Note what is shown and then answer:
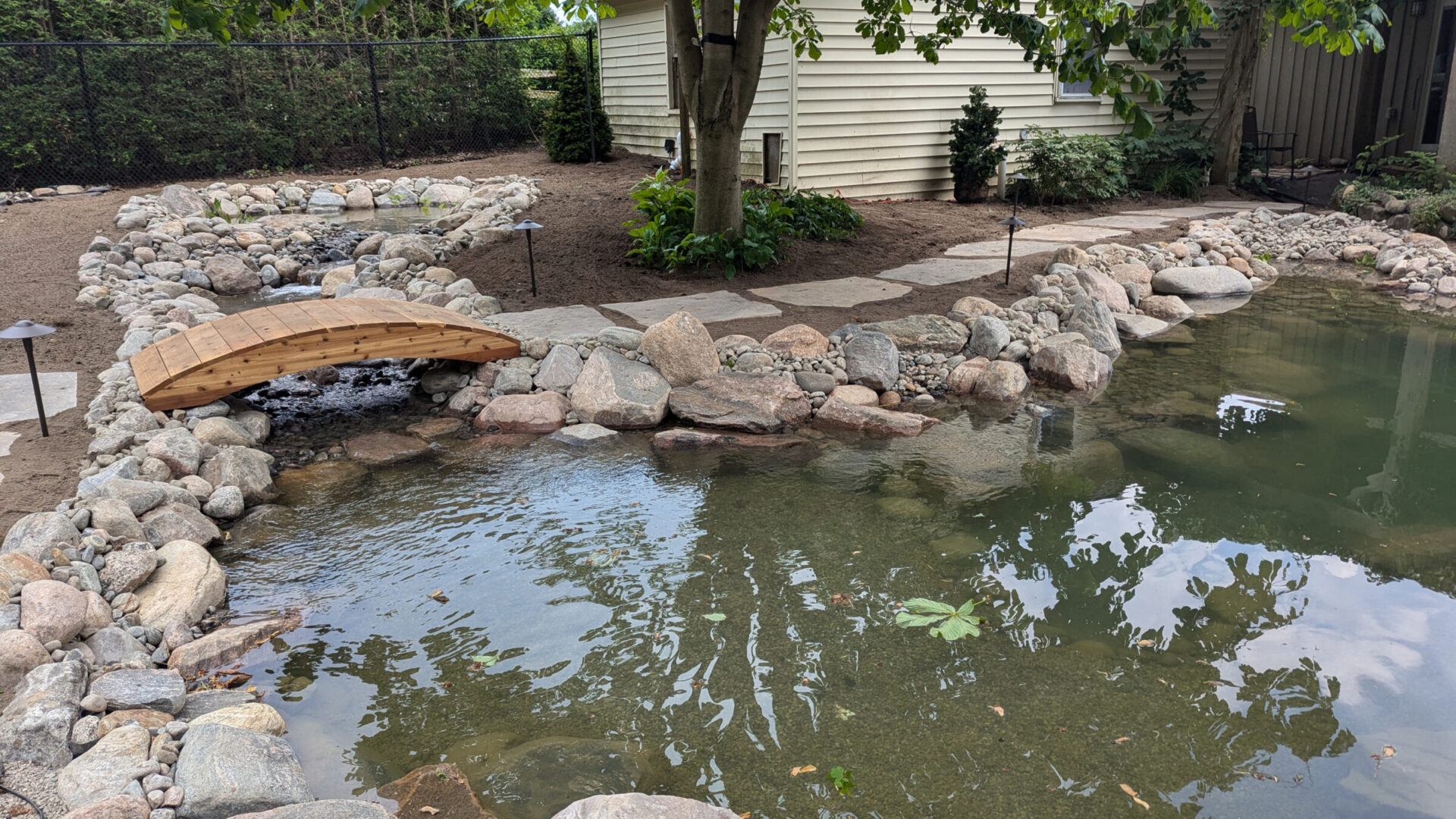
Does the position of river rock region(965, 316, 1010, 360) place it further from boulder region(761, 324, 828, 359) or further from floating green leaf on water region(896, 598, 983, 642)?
floating green leaf on water region(896, 598, 983, 642)

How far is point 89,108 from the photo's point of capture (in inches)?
480

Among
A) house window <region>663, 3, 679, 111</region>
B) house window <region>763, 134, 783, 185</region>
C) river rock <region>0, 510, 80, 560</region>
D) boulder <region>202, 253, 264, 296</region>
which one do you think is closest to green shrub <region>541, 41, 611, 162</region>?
house window <region>663, 3, 679, 111</region>

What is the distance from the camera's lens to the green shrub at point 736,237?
25.0 feet

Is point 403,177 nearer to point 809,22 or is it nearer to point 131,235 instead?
point 131,235

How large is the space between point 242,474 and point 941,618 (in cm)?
333

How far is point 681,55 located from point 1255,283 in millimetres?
5753

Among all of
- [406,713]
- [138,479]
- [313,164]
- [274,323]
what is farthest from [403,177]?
[406,713]

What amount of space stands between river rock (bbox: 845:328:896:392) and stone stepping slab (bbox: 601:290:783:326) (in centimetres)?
90

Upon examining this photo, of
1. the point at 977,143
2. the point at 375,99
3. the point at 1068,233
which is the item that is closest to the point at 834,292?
the point at 1068,233

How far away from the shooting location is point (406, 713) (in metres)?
2.96

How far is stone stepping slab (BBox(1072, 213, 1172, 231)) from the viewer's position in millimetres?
9828

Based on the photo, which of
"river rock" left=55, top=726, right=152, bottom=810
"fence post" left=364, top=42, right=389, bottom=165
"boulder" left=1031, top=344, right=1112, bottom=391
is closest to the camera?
"river rock" left=55, top=726, right=152, bottom=810

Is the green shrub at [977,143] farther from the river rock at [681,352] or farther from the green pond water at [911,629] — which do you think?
the river rock at [681,352]

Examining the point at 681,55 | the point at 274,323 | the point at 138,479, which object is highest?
the point at 681,55
